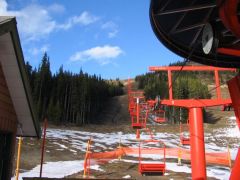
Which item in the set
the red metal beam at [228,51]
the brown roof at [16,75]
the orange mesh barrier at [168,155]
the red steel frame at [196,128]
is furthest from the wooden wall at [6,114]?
the orange mesh barrier at [168,155]

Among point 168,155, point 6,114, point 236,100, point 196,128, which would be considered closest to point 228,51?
point 236,100

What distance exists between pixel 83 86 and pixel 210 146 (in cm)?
4603

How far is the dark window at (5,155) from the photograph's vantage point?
358 inches

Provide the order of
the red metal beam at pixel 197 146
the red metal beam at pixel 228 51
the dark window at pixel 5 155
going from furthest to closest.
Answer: the red metal beam at pixel 197 146 < the red metal beam at pixel 228 51 < the dark window at pixel 5 155

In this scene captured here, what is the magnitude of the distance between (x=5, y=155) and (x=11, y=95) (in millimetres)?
1601

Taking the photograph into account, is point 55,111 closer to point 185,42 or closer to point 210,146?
point 210,146

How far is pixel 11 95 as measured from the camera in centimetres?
932

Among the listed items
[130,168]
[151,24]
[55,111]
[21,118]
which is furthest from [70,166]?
[55,111]

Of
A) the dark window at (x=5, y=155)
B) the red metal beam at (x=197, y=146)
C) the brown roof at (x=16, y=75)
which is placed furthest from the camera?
the red metal beam at (x=197, y=146)

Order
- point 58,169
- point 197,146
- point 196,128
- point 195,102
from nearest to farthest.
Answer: point 197,146
point 196,128
point 195,102
point 58,169

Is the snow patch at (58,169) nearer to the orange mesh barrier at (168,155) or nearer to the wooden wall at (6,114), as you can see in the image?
the orange mesh barrier at (168,155)

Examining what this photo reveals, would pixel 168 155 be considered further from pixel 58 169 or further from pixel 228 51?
pixel 228 51

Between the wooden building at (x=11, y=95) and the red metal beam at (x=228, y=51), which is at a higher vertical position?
the red metal beam at (x=228, y=51)

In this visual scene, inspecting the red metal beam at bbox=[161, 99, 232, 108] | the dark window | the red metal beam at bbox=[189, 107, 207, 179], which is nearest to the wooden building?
the dark window
